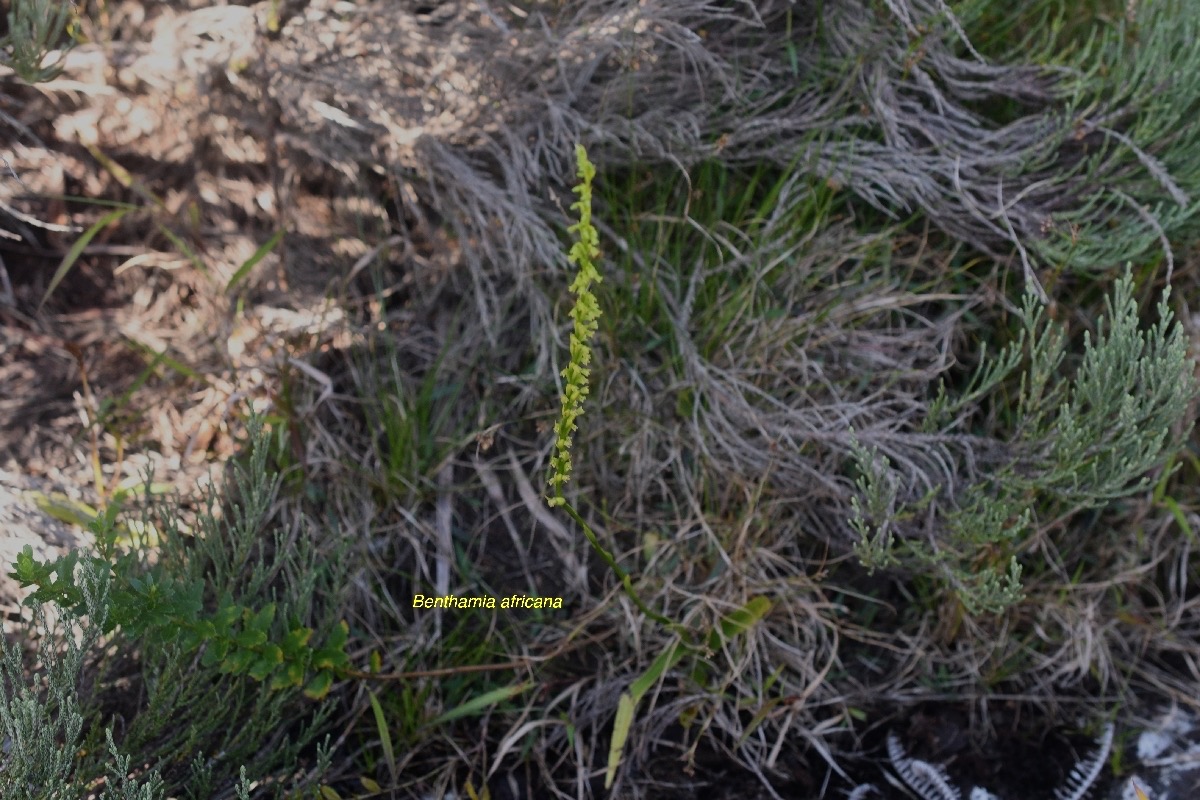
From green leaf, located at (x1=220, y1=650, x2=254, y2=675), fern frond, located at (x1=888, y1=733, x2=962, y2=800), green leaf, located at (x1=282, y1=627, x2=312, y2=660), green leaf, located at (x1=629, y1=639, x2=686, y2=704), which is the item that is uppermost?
green leaf, located at (x1=220, y1=650, x2=254, y2=675)

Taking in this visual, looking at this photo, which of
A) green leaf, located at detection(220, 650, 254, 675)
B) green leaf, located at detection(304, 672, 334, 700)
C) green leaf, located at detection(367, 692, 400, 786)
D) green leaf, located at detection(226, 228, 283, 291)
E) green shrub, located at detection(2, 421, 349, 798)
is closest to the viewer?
green shrub, located at detection(2, 421, 349, 798)

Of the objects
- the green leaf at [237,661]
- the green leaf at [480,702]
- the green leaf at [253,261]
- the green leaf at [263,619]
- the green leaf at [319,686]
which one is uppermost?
the green leaf at [253,261]

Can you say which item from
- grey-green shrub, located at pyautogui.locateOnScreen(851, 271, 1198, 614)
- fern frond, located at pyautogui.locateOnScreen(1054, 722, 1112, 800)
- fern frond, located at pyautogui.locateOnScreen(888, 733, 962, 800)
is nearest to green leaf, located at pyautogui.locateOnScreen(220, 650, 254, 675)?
grey-green shrub, located at pyautogui.locateOnScreen(851, 271, 1198, 614)

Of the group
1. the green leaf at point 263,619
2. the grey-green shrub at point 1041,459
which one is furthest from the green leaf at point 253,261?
the grey-green shrub at point 1041,459

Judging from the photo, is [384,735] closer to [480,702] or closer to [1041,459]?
[480,702]

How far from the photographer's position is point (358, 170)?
8.09 feet

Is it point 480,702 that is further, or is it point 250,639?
point 480,702

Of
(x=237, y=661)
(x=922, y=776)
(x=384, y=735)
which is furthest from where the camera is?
(x=922, y=776)

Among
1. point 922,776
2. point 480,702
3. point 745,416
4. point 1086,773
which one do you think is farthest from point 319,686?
point 1086,773

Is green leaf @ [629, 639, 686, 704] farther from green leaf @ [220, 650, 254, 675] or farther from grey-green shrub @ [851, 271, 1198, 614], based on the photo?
green leaf @ [220, 650, 254, 675]

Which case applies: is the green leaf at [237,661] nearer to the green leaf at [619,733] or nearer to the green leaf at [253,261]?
the green leaf at [619,733]

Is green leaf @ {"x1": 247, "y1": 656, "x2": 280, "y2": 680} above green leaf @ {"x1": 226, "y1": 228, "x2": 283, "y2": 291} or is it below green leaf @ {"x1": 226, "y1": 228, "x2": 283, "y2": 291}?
below

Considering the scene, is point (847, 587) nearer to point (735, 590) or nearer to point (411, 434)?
point (735, 590)

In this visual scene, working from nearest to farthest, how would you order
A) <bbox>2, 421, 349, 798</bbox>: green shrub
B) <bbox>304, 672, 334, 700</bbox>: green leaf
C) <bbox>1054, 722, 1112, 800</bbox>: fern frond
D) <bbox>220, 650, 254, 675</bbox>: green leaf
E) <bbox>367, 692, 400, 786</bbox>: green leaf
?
<bbox>2, 421, 349, 798</bbox>: green shrub → <bbox>220, 650, 254, 675</bbox>: green leaf → <bbox>304, 672, 334, 700</bbox>: green leaf → <bbox>367, 692, 400, 786</bbox>: green leaf → <bbox>1054, 722, 1112, 800</bbox>: fern frond
